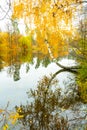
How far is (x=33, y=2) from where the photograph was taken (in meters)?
9.70

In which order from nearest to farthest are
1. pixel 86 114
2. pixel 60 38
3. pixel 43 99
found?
pixel 86 114, pixel 43 99, pixel 60 38

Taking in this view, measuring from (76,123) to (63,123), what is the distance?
52cm

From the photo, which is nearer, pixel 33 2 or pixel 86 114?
pixel 33 2

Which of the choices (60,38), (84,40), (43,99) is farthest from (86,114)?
(60,38)

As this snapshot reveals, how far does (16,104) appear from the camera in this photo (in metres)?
13.4

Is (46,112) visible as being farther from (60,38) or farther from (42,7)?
(60,38)

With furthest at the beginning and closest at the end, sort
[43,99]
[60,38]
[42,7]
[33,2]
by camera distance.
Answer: [60,38]
[43,99]
[33,2]
[42,7]

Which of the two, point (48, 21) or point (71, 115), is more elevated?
point (48, 21)

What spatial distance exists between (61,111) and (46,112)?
63 centimetres

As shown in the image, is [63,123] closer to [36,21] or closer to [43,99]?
[43,99]

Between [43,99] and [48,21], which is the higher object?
[48,21]

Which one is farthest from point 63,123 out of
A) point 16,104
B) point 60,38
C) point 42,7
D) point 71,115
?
point 60,38

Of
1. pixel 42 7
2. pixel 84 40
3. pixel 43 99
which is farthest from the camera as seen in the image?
pixel 84 40

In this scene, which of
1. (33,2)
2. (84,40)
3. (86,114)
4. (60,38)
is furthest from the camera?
(60,38)
